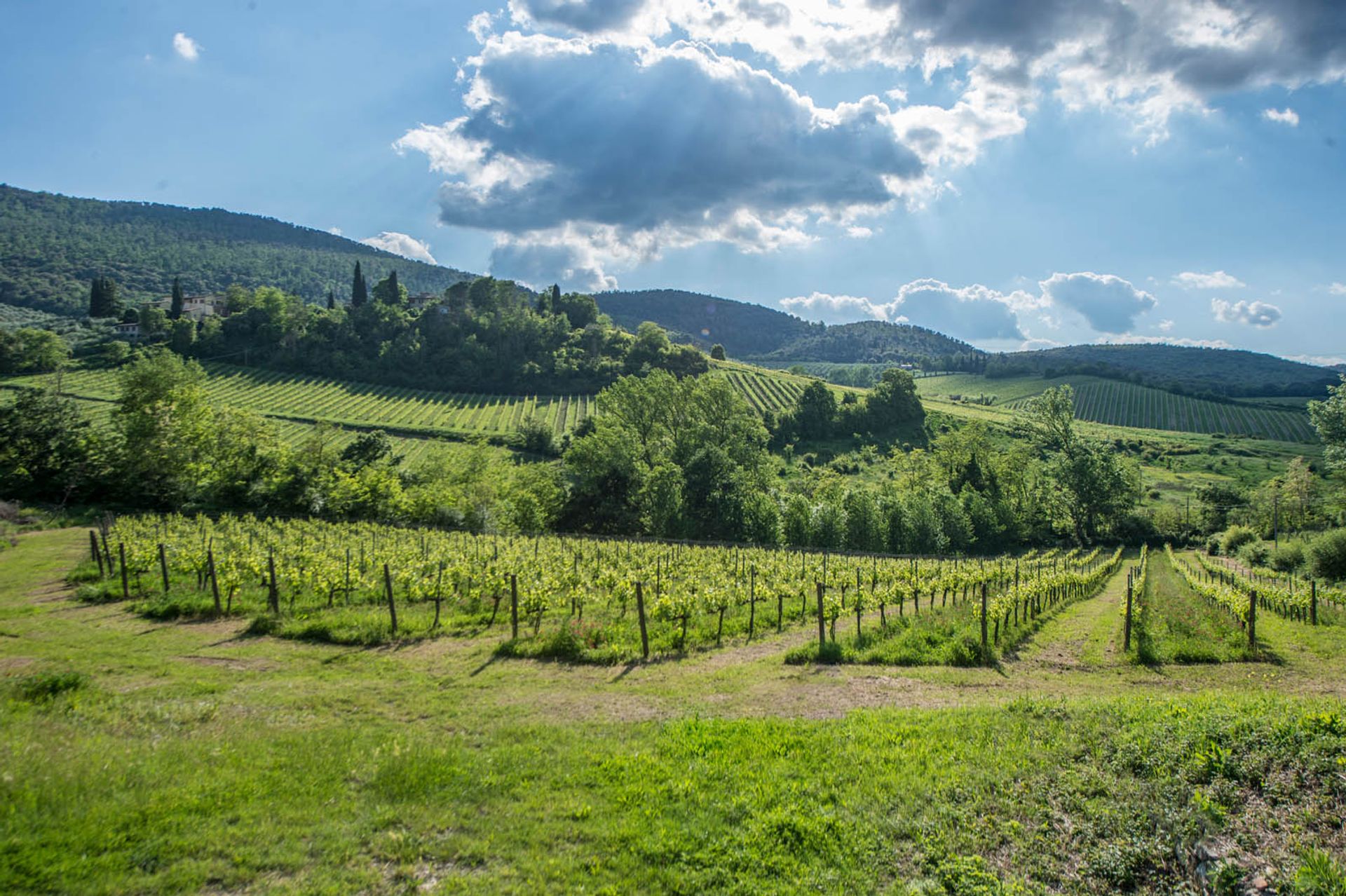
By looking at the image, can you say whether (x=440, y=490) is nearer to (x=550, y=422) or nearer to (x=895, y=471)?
(x=550, y=422)

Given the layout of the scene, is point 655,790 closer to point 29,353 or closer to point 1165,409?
point 29,353

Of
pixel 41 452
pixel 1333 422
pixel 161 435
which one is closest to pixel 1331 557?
pixel 1333 422

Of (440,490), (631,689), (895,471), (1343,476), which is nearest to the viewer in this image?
(631,689)

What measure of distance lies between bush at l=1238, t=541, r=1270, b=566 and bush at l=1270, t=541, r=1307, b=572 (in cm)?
311

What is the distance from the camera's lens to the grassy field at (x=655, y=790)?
243 inches

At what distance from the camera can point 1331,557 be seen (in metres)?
36.4

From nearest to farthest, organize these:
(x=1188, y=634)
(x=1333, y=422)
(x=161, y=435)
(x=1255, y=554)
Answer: (x=1188, y=634) < (x=1333, y=422) < (x=161, y=435) < (x=1255, y=554)

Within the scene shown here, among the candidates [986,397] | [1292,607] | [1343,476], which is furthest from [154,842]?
[986,397]

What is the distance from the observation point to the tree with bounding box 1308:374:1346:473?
4278 centimetres

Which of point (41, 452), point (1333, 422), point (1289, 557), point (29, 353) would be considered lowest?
point (1289, 557)

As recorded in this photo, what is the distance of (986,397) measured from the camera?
169m

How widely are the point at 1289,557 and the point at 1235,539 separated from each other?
23964 millimetres

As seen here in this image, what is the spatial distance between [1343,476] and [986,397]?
132 meters

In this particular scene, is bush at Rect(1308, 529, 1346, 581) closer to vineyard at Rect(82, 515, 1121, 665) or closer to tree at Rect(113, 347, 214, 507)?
vineyard at Rect(82, 515, 1121, 665)
